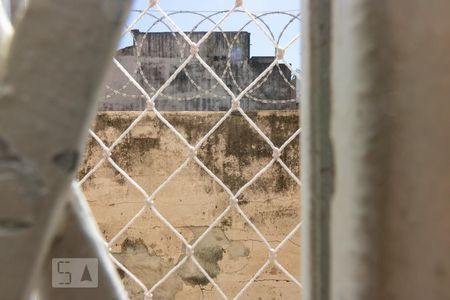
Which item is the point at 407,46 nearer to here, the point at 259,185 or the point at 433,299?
the point at 433,299

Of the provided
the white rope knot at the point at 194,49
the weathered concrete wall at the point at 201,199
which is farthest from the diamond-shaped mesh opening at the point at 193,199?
the white rope knot at the point at 194,49

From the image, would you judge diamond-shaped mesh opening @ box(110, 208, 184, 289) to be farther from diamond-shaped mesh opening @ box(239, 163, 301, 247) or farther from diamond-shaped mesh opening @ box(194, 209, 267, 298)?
diamond-shaped mesh opening @ box(239, 163, 301, 247)

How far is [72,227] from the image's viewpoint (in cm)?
26

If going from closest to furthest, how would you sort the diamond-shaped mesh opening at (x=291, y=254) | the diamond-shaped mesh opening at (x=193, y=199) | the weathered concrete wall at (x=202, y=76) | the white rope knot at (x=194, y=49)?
the white rope knot at (x=194, y=49) → the diamond-shaped mesh opening at (x=291, y=254) → the diamond-shaped mesh opening at (x=193, y=199) → the weathered concrete wall at (x=202, y=76)

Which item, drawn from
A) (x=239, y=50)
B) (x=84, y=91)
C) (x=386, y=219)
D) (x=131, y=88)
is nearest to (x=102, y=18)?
(x=84, y=91)

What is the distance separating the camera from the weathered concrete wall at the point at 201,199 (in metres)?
1.77

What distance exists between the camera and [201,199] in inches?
72.2

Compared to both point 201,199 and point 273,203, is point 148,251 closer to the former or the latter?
point 201,199

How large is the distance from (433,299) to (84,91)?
154 mm

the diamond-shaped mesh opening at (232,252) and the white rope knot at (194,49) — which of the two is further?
the diamond-shaped mesh opening at (232,252)

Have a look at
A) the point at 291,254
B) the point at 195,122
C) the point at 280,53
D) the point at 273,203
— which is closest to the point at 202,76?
the point at 195,122

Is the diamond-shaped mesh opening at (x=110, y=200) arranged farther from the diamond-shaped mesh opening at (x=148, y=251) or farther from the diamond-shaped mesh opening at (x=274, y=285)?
the diamond-shaped mesh opening at (x=274, y=285)

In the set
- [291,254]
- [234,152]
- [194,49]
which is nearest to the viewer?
[194,49]

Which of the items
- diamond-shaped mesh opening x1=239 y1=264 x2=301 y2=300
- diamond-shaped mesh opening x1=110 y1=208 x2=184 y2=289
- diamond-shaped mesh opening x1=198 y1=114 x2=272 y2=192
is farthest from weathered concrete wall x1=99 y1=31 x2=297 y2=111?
diamond-shaped mesh opening x1=239 y1=264 x2=301 y2=300
